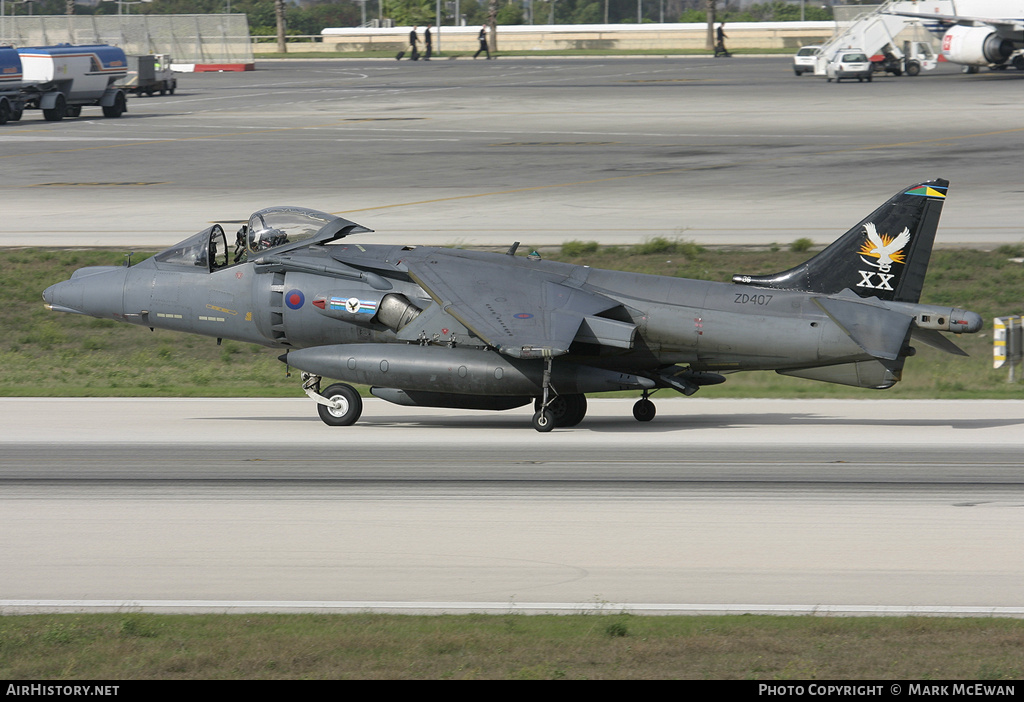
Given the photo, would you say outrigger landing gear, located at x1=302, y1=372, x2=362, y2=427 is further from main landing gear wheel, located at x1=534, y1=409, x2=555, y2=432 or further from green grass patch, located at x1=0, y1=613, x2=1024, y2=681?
green grass patch, located at x1=0, y1=613, x2=1024, y2=681

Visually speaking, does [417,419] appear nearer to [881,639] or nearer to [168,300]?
[168,300]

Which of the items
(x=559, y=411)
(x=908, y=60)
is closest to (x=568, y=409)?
(x=559, y=411)

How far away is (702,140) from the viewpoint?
169ft

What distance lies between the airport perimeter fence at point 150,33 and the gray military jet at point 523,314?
87.3 metres

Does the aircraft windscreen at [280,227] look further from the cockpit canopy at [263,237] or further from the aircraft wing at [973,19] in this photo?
the aircraft wing at [973,19]

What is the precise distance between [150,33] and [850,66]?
200 ft

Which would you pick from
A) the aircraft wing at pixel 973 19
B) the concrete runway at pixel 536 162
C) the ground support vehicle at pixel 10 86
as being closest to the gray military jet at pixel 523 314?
the concrete runway at pixel 536 162

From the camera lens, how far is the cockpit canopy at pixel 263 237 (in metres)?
18.6

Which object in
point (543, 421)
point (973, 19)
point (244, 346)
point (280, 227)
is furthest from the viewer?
point (973, 19)

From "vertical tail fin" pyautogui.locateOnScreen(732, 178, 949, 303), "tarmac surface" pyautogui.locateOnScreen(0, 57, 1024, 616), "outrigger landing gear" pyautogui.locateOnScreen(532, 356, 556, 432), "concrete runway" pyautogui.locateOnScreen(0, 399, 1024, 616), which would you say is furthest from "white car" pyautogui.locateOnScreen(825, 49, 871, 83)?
"outrigger landing gear" pyautogui.locateOnScreen(532, 356, 556, 432)

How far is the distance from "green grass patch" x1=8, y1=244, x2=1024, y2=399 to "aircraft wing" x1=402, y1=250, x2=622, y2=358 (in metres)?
5.14

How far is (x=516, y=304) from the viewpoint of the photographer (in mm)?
17109

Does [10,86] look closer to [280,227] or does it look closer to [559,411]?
[280,227]

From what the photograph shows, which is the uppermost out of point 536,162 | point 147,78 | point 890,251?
point 147,78
